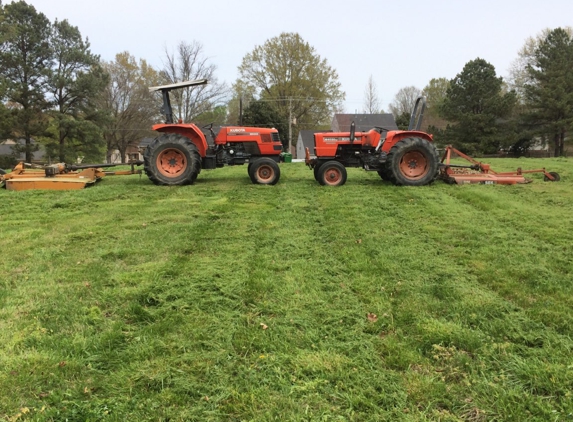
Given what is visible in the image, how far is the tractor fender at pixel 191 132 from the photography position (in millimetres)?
9000

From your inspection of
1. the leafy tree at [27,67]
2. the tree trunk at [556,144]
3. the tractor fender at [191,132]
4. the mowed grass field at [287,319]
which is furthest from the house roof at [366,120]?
the mowed grass field at [287,319]

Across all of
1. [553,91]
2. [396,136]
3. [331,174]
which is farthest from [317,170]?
[553,91]

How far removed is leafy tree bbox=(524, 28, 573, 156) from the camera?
28.8 meters

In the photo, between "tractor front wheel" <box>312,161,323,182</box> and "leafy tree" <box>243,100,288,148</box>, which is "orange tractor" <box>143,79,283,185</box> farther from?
"leafy tree" <box>243,100,288,148</box>

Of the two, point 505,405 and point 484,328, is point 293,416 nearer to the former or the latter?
point 505,405

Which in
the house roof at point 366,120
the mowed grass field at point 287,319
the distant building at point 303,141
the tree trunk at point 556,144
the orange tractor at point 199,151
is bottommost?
the mowed grass field at point 287,319

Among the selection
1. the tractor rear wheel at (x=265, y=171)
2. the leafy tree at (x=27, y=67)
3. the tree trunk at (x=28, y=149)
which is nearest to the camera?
the tractor rear wheel at (x=265, y=171)

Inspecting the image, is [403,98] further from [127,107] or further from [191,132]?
[191,132]

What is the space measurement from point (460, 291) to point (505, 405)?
1357 mm

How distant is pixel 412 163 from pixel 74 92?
86.2 ft

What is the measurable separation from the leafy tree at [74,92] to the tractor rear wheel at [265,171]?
74.3 ft

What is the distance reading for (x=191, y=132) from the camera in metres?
9.11

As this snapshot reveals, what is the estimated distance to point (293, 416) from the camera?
2.00 meters

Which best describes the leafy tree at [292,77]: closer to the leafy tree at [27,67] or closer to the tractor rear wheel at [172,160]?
the leafy tree at [27,67]
